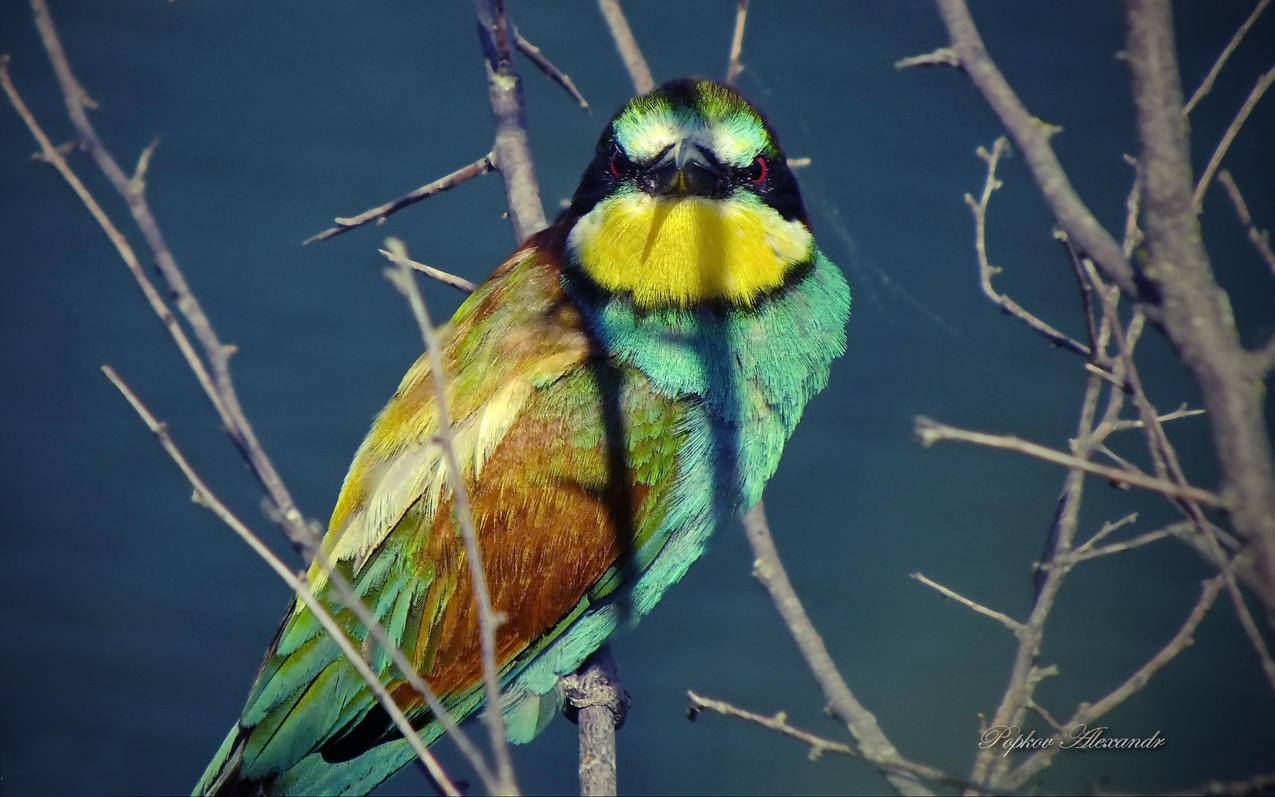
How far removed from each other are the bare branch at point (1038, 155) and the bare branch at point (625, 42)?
2.73 ft

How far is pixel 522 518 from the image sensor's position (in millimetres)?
1632

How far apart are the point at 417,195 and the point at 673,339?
0.48m

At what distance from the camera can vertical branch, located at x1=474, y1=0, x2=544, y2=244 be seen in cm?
178

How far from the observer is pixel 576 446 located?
1.63 meters

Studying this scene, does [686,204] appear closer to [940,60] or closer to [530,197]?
[530,197]

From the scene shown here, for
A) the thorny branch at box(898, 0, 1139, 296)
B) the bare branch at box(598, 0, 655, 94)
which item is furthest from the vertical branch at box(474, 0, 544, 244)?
the thorny branch at box(898, 0, 1139, 296)

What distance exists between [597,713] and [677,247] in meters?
0.70

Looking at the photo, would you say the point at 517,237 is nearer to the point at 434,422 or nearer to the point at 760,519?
the point at 434,422

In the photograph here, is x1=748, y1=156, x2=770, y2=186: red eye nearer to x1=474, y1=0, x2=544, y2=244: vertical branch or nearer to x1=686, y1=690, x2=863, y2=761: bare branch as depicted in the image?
x1=474, y1=0, x2=544, y2=244: vertical branch

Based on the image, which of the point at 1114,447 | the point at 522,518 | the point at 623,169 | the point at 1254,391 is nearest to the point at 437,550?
the point at 522,518

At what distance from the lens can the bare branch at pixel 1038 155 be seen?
812 mm

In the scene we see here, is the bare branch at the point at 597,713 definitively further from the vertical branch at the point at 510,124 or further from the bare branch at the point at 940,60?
the bare branch at the point at 940,60

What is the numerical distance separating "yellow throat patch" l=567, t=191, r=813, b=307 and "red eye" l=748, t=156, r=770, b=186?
29 millimetres
